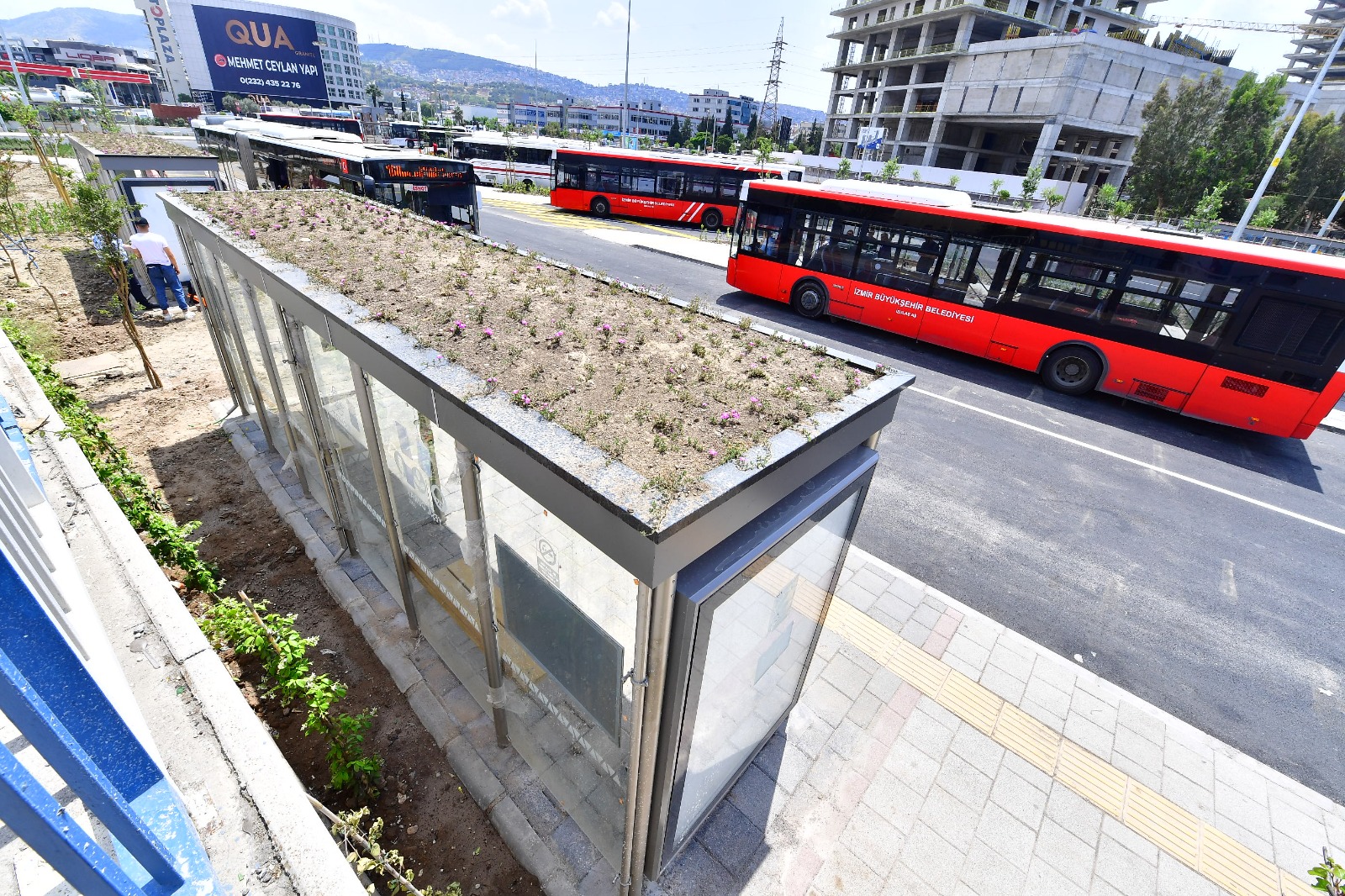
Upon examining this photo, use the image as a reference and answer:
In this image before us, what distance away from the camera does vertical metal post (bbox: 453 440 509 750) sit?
9.36 feet

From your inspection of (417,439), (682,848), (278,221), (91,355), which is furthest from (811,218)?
(91,355)

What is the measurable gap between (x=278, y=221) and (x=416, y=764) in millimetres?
5126

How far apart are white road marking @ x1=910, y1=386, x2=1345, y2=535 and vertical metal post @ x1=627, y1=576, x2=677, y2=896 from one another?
8413mm

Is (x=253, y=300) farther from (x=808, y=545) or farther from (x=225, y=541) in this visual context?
(x=808, y=545)

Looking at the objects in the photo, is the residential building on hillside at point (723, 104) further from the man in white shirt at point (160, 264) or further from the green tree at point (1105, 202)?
the man in white shirt at point (160, 264)

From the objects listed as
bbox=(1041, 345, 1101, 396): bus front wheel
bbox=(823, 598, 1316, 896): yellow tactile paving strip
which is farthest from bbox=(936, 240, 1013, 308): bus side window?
bbox=(823, 598, 1316, 896): yellow tactile paving strip

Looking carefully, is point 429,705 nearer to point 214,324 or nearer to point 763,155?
point 214,324

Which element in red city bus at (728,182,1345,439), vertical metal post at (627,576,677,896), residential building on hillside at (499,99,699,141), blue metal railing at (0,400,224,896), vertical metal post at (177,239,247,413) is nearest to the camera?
blue metal railing at (0,400,224,896)

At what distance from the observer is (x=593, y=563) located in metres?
2.41

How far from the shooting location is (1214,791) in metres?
3.79

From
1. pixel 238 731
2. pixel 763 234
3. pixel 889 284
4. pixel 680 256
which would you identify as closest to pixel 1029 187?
pixel 680 256

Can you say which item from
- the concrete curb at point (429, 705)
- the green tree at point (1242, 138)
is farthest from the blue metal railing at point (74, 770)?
the green tree at point (1242, 138)

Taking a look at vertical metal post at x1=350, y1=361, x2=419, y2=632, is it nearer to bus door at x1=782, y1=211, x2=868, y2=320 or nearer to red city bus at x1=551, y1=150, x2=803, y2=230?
bus door at x1=782, y1=211, x2=868, y2=320

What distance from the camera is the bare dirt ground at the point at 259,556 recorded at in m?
3.33
